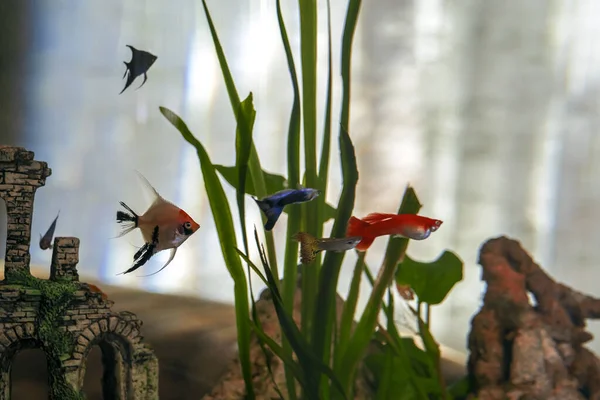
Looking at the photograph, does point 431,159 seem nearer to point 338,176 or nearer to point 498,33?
point 338,176

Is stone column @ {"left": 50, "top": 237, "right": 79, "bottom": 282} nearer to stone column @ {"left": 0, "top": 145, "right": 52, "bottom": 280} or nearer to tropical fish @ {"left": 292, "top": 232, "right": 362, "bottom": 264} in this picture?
stone column @ {"left": 0, "top": 145, "right": 52, "bottom": 280}

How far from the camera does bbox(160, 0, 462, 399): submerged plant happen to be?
1.94m

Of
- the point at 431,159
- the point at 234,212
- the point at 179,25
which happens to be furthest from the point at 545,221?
the point at 179,25

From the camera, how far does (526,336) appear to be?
2521mm

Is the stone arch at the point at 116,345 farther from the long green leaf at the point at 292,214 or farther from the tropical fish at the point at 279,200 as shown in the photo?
the tropical fish at the point at 279,200

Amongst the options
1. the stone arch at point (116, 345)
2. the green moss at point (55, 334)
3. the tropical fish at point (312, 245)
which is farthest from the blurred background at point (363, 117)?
the tropical fish at point (312, 245)

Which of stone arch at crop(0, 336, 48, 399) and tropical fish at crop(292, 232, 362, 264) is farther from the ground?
tropical fish at crop(292, 232, 362, 264)

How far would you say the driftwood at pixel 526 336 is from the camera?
2.48 meters

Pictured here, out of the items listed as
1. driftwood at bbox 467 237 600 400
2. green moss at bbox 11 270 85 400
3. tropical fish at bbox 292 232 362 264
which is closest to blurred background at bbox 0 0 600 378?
driftwood at bbox 467 237 600 400

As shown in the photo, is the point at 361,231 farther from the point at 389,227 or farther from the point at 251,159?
the point at 251,159

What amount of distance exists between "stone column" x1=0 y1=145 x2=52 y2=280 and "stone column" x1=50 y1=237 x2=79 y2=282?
10 centimetres

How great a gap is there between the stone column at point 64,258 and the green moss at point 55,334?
5 centimetres

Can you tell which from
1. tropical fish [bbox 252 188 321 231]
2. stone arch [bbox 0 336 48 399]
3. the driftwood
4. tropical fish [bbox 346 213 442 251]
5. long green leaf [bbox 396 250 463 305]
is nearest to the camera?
tropical fish [bbox 252 188 321 231]

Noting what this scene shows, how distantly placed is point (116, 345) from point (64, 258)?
15.3 inches
